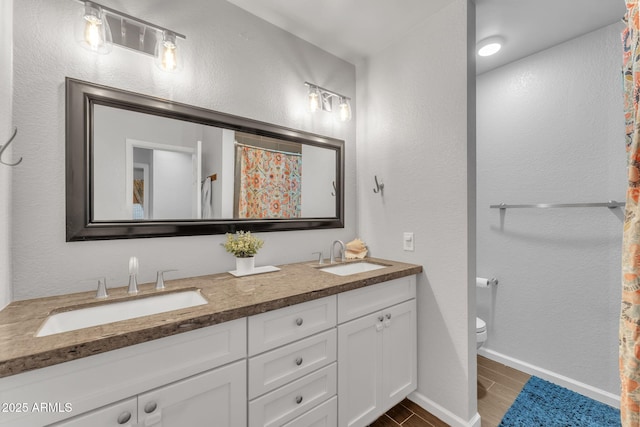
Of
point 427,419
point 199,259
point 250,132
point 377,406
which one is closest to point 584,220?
point 427,419

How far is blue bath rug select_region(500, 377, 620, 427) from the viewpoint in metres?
1.59

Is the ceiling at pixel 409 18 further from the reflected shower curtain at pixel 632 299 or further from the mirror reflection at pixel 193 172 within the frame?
the reflected shower curtain at pixel 632 299

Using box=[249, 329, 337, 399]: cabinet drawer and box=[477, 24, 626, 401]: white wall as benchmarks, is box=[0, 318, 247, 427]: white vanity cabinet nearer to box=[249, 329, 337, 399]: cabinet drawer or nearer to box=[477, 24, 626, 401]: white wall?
box=[249, 329, 337, 399]: cabinet drawer

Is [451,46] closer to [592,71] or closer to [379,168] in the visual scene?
[379,168]

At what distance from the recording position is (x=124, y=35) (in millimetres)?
1285

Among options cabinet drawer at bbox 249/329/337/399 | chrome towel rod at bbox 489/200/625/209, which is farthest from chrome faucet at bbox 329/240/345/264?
chrome towel rod at bbox 489/200/625/209

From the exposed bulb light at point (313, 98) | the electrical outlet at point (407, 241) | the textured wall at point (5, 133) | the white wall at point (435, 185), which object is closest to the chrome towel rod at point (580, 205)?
the white wall at point (435, 185)

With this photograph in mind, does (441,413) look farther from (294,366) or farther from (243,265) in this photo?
(243,265)

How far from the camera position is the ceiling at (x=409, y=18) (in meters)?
1.64

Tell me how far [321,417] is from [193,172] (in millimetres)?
1405

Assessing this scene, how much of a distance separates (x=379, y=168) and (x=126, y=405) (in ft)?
6.23

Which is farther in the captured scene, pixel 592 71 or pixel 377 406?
pixel 592 71

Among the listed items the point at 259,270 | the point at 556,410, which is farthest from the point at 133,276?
the point at 556,410

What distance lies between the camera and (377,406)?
4.99 ft
